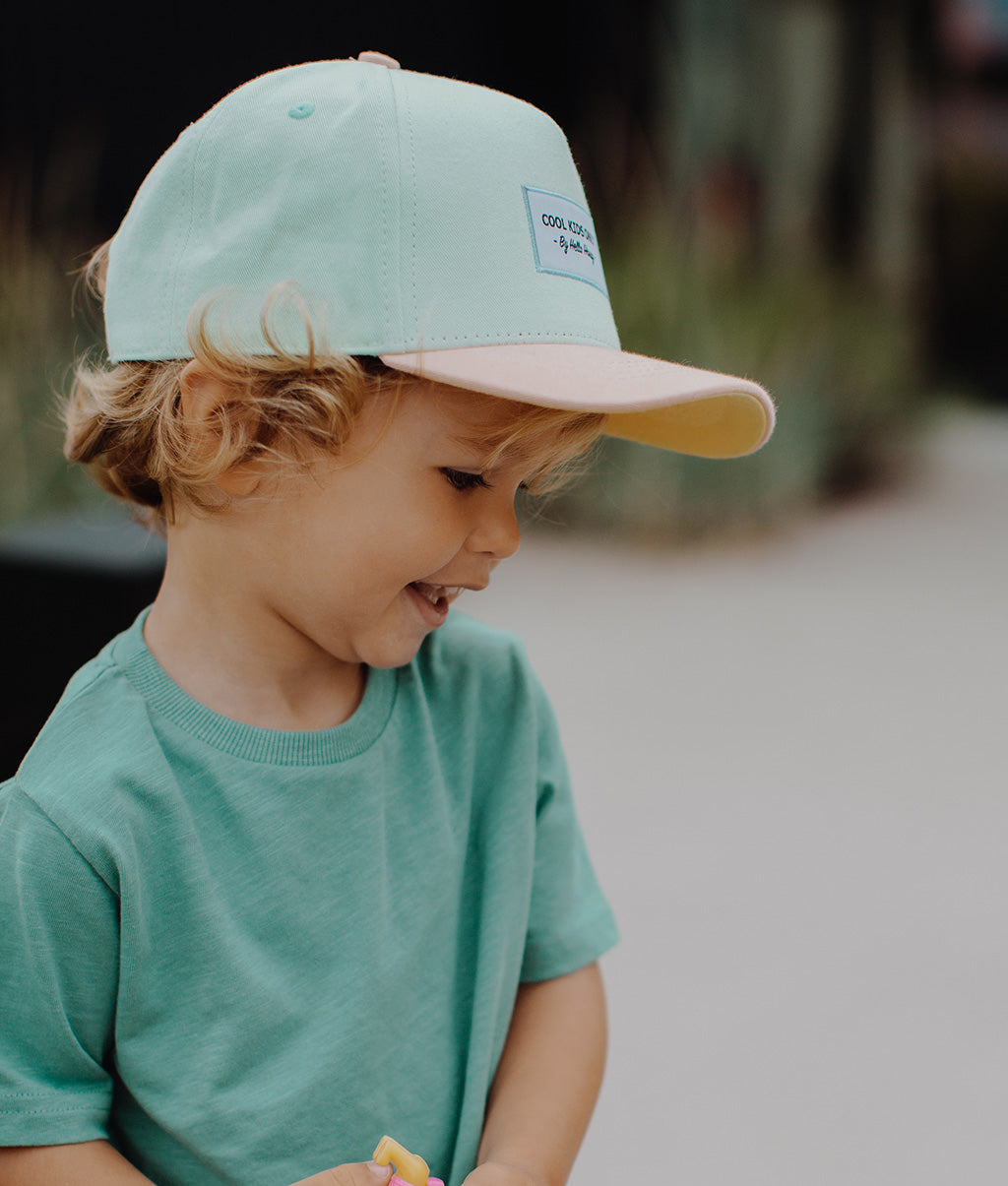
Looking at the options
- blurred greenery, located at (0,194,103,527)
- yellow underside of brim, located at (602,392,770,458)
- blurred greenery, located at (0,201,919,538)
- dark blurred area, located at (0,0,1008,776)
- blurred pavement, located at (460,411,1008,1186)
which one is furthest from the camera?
blurred greenery, located at (0,201,919,538)

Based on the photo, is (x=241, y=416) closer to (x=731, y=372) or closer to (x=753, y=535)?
(x=731, y=372)

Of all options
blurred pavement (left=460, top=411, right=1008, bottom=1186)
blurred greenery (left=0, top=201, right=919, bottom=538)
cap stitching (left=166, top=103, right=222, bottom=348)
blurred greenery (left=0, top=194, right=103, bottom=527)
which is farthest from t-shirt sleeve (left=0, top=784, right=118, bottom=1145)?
blurred greenery (left=0, top=201, right=919, bottom=538)

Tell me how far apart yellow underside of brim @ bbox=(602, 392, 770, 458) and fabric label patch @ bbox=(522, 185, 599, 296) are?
15 cm

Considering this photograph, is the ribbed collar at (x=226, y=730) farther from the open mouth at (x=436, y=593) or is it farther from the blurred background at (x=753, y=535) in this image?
the blurred background at (x=753, y=535)

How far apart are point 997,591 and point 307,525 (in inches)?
162

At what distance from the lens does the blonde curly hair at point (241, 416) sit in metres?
0.83

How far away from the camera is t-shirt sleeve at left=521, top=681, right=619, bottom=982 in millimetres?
1117

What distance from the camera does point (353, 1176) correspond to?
826 mm

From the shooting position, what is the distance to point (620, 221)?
19.2ft

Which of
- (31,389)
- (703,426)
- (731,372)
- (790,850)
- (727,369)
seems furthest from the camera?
(727,369)

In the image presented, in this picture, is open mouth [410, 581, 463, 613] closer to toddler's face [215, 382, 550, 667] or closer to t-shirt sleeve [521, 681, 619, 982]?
toddler's face [215, 382, 550, 667]

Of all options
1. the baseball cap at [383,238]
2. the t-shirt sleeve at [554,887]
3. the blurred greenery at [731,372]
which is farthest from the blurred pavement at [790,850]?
the baseball cap at [383,238]

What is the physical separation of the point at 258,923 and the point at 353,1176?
0.60 feet

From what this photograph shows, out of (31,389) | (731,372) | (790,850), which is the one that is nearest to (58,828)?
(790,850)
